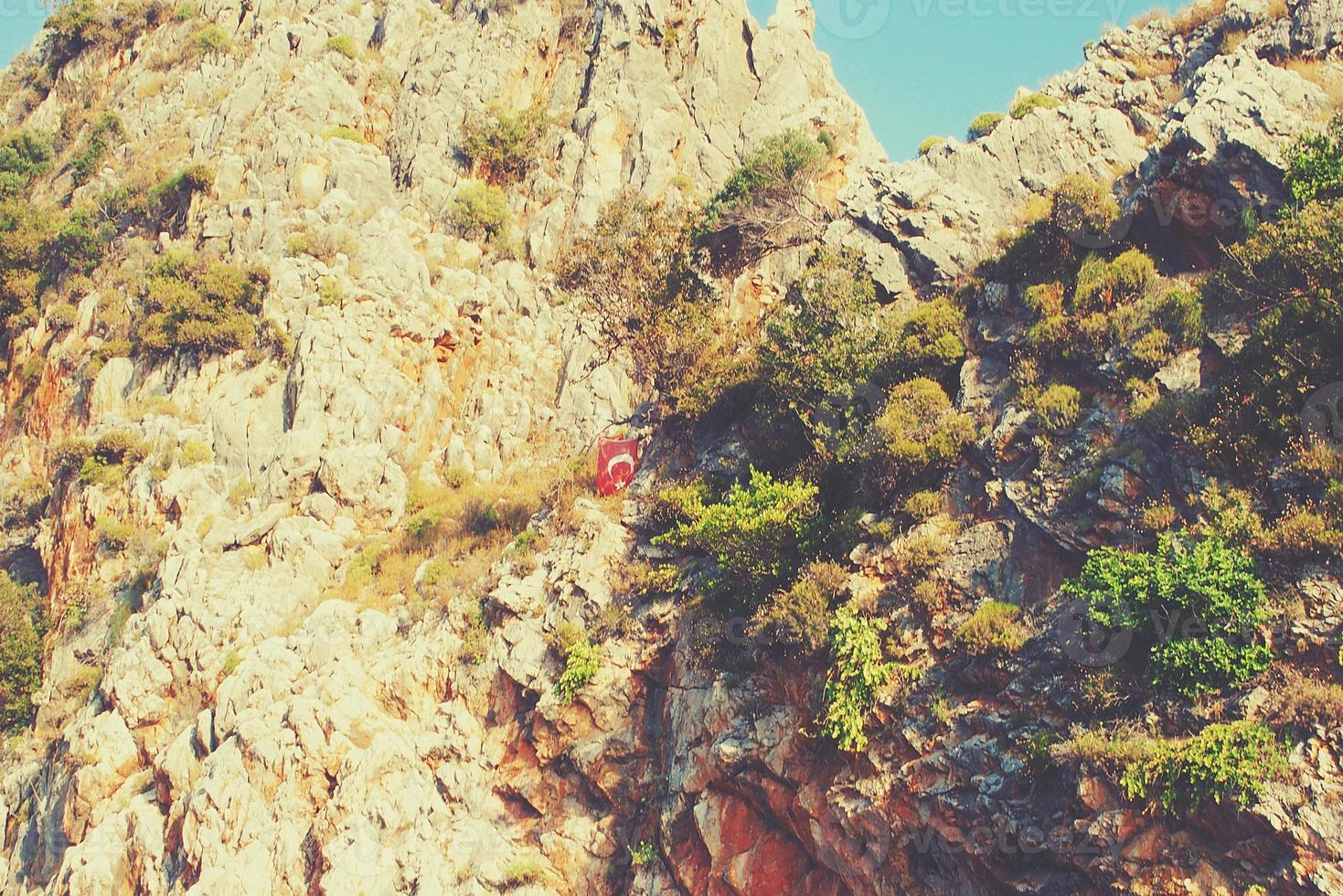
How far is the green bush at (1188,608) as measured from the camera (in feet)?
40.8

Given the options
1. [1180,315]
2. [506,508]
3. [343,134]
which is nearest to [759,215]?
[506,508]

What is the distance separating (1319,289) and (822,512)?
952 cm

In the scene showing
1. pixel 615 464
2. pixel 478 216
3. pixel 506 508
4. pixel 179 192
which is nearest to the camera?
pixel 615 464

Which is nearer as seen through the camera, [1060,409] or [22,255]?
[1060,409]

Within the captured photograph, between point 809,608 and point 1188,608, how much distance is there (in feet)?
20.8

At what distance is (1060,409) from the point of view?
16.8m

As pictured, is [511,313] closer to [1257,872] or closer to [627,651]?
[627,651]

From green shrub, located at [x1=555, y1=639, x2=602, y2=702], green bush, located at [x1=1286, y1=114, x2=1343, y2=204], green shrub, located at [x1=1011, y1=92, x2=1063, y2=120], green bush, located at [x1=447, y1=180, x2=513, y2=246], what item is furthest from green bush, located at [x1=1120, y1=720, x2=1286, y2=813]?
green bush, located at [x1=447, y1=180, x2=513, y2=246]

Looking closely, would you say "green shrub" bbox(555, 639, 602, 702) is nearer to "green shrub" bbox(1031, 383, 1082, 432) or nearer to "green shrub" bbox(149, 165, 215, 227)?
"green shrub" bbox(1031, 383, 1082, 432)

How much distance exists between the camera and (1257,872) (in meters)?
11.2

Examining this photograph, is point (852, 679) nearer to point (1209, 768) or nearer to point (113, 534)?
point (1209, 768)

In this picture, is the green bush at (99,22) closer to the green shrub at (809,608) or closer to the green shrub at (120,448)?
the green shrub at (120,448)

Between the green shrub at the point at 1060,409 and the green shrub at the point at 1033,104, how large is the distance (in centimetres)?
1176

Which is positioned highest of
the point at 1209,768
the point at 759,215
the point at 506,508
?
the point at 759,215
